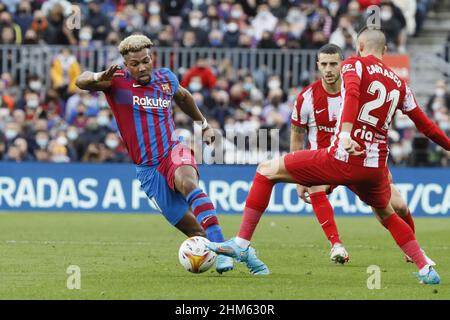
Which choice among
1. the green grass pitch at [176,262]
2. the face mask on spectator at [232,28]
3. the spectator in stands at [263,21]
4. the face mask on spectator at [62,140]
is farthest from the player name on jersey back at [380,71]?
the spectator in stands at [263,21]

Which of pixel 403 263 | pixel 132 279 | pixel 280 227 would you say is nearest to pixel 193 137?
pixel 280 227

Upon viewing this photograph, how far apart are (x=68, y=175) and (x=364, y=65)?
44.8 ft

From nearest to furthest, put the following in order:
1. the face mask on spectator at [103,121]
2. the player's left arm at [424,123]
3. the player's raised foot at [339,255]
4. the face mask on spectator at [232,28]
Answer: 1. the player's left arm at [424,123]
2. the player's raised foot at [339,255]
3. the face mask on spectator at [103,121]
4. the face mask on spectator at [232,28]

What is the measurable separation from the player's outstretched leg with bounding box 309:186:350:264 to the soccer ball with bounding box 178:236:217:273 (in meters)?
2.20

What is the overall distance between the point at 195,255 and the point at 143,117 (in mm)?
1761

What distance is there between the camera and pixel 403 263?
45.4 feet

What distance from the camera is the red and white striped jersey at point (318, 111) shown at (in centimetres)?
1409

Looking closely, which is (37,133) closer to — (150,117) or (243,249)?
(150,117)

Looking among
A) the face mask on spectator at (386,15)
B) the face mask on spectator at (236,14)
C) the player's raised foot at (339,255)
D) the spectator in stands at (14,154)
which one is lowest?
the spectator in stands at (14,154)

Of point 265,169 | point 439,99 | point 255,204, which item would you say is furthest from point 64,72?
point 265,169

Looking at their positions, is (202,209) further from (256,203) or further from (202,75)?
(202,75)

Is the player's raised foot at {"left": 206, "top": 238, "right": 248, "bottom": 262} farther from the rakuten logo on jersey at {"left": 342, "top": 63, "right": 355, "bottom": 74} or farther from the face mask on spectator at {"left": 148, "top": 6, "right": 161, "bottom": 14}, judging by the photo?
the face mask on spectator at {"left": 148, "top": 6, "right": 161, "bottom": 14}

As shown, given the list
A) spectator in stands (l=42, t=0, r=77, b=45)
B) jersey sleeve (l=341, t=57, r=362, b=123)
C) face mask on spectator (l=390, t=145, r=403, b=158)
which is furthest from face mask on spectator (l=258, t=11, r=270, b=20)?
jersey sleeve (l=341, t=57, r=362, b=123)

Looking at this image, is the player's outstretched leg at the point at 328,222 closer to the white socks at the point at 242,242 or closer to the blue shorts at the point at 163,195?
the blue shorts at the point at 163,195
